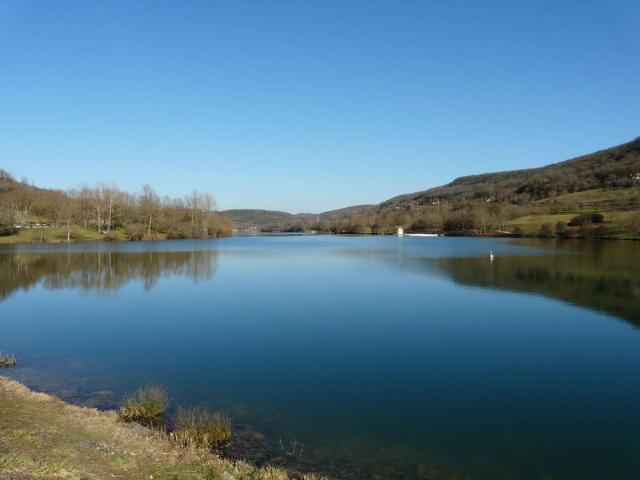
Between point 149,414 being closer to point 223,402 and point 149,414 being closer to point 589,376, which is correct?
point 223,402

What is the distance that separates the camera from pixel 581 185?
165 meters

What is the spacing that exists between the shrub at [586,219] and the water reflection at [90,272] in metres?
91.2

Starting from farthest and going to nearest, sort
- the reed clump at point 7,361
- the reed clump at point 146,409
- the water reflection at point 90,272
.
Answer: the water reflection at point 90,272 < the reed clump at point 7,361 < the reed clump at point 146,409

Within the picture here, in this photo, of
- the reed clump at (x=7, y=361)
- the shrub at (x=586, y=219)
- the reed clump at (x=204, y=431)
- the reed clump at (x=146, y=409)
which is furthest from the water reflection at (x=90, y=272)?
the shrub at (x=586, y=219)

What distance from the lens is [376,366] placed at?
1423cm

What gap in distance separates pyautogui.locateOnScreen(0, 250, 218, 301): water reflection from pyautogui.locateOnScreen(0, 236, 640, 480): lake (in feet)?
6.54

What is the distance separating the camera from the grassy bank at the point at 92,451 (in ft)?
21.8

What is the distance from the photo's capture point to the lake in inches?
353

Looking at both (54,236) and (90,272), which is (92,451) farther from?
(54,236)

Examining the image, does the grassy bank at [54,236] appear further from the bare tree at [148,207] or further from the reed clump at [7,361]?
the reed clump at [7,361]

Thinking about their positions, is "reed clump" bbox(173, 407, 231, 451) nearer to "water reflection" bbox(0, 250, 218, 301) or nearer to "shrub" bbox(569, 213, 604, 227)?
"water reflection" bbox(0, 250, 218, 301)

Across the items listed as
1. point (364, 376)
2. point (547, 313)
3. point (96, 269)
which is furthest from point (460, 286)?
point (96, 269)

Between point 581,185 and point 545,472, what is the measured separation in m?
182

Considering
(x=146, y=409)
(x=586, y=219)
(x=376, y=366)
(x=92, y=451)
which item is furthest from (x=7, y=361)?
(x=586, y=219)
